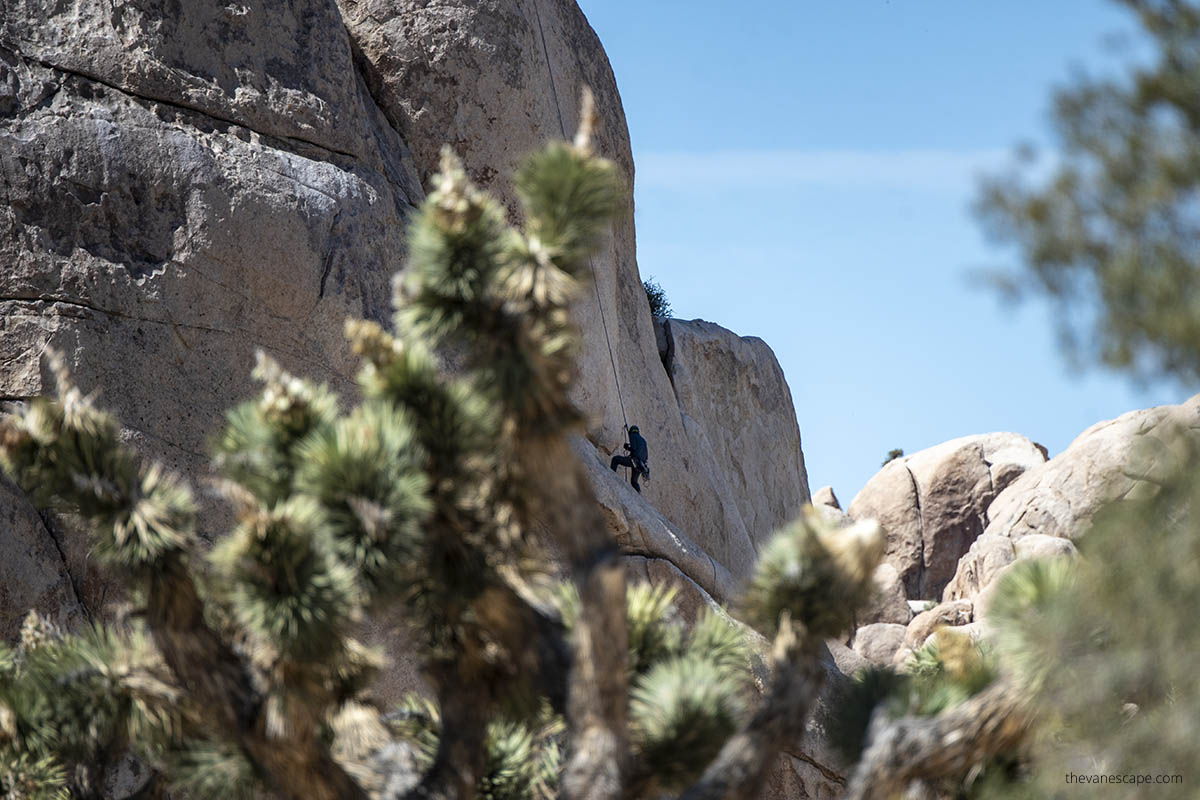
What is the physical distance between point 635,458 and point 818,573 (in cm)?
1035

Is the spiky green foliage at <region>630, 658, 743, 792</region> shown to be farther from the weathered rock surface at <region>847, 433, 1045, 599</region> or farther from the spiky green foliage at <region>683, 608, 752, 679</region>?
the weathered rock surface at <region>847, 433, 1045, 599</region>

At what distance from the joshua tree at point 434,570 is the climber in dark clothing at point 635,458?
960cm

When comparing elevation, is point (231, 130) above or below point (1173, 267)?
above

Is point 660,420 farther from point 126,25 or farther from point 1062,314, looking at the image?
point 1062,314

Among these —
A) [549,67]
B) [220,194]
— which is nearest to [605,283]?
[549,67]

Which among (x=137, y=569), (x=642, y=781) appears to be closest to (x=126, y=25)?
(x=137, y=569)

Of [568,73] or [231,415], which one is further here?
[568,73]

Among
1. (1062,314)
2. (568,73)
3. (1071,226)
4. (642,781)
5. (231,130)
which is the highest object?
(568,73)

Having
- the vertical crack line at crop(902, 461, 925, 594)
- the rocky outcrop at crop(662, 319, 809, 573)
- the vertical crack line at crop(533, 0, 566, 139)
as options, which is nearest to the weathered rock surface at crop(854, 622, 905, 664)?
the rocky outcrop at crop(662, 319, 809, 573)

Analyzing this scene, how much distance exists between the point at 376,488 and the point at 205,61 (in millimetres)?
7989

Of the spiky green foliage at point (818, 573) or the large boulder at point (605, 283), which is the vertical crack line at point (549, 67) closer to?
the large boulder at point (605, 283)

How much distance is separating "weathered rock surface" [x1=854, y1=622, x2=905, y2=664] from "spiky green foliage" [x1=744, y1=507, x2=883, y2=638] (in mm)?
18509

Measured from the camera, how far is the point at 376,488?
206 inches

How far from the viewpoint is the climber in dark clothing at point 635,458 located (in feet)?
51.5
